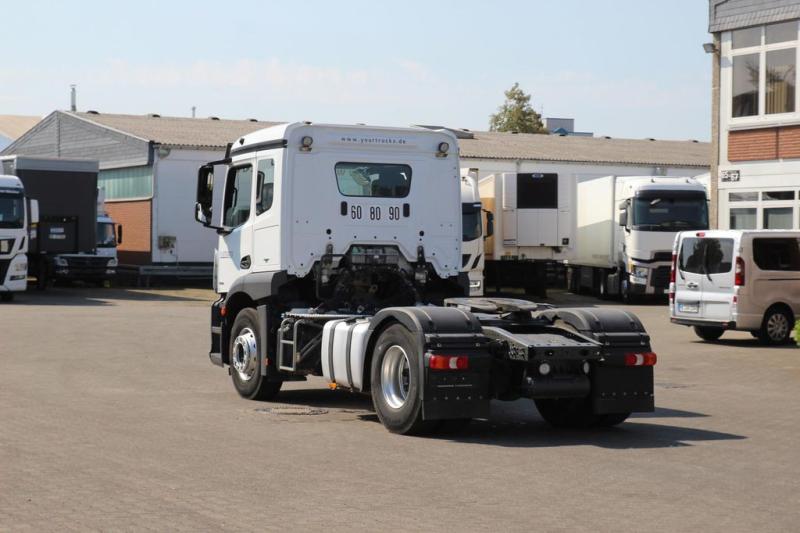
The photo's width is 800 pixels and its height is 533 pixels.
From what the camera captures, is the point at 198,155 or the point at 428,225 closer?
the point at 428,225

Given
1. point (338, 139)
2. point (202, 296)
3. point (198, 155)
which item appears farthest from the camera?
point (198, 155)

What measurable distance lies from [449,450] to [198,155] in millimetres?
39037

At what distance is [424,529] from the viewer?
803 centimetres

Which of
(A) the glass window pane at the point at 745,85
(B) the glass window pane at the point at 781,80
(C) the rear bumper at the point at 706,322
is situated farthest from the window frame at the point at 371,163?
(A) the glass window pane at the point at 745,85

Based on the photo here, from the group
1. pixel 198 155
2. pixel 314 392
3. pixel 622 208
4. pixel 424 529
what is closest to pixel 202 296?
pixel 198 155

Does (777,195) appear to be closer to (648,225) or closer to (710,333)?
(648,225)

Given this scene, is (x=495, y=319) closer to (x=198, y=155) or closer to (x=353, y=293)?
(x=353, y=293)

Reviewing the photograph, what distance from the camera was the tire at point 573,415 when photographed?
12.7 m

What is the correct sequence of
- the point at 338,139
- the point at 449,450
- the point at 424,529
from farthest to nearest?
the point at 338,139 < the point at 449,450 < the point at 424,529

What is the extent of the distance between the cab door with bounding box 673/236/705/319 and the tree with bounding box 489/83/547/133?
A: 5989cm

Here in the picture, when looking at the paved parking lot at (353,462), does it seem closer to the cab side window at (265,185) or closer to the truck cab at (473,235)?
the cab side window at (265,185)

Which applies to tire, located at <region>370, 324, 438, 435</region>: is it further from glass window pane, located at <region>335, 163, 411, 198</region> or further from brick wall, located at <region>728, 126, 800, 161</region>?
brick wall, located at <region>728, 126, 800, 161</region>

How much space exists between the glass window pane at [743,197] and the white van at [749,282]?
9228 mm

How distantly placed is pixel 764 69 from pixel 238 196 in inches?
783
